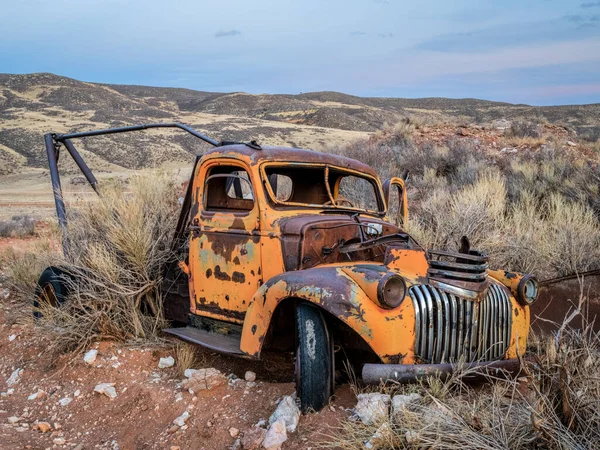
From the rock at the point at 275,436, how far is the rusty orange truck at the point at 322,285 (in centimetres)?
25

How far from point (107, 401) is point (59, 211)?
2.94 meters

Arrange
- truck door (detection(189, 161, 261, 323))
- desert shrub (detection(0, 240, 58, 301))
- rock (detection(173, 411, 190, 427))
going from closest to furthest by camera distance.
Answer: rock (detection(173, 411, 190, 427)), truck door (detection(189, 161, 261, 323)), desert shrub (detection(0, 240, 58, 301))

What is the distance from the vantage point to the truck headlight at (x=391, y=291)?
3322mm

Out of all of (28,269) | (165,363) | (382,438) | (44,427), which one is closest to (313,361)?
(382,438)

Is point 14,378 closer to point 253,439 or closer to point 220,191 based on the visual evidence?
point 220,191

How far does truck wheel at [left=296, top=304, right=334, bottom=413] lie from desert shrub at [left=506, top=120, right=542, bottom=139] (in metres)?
15.9

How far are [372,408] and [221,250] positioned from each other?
2102 mm

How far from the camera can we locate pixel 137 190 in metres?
6.25

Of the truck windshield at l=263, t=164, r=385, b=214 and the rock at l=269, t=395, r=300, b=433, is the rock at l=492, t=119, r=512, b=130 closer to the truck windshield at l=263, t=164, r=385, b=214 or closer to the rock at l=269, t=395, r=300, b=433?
the truck windshield at l=263, t=164, r=385, b=214

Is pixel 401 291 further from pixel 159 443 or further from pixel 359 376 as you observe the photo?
pixel 159 443

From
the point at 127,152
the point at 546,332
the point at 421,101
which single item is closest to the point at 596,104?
the point at 421,101

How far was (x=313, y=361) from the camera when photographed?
3.43m

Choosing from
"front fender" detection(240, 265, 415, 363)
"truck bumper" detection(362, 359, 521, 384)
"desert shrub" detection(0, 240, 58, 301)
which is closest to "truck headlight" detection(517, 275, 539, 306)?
"truck bumper" detection(362, 359, 521, 384)

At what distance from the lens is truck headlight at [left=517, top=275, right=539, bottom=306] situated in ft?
13.0
